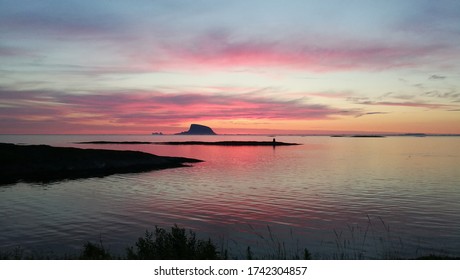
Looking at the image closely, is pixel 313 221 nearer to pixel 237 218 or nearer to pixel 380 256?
pixel 237 218

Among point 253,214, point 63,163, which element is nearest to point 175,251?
point 253,214

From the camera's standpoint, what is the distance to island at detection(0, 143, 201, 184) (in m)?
56.0

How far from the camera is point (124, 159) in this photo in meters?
75.9

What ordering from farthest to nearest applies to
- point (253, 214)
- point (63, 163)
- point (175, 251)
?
point (63, 163)
point (253, 214)
point (175, 251)

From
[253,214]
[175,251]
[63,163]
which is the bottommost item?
[253,214]

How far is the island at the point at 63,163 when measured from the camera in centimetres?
5603

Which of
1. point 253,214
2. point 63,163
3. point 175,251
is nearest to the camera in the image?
point 175,251

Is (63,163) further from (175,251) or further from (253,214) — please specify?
(175,251)

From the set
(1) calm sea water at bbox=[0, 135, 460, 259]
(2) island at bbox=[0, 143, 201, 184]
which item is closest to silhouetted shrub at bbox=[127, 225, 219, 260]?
(1) calm sea water at bbox=[0, 135, 460, 259]

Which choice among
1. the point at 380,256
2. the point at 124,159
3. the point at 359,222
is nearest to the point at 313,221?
the point at 359,222

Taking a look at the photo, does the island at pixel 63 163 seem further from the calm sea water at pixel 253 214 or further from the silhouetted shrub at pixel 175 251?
the silhouetted shrub at pixel 175 251

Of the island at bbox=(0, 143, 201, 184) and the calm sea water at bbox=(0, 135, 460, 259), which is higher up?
the island at bbox=(0, 143, 201, 184)

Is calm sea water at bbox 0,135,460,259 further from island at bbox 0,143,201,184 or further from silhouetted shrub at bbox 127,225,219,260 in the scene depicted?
island at bbox 0,143,201,184

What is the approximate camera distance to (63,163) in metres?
64.0
